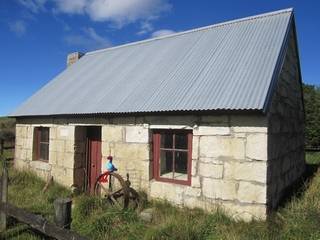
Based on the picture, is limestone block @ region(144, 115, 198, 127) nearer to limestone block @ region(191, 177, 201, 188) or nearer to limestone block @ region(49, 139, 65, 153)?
limestone block @ region(191, 177, 201, 188)

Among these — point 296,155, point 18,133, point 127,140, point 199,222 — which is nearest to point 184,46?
point 127,140

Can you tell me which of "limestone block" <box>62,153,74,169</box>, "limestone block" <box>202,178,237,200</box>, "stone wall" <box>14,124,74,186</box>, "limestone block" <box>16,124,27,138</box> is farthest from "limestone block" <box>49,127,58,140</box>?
"limestone block" <box>202,178,237,200</box>

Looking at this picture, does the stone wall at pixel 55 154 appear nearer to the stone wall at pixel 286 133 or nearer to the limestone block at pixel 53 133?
the limestone block at pixel 53 133

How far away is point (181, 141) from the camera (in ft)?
23.3

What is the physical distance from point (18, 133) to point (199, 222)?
837cm

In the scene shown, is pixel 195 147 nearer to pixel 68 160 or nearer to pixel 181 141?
pixel 181 141

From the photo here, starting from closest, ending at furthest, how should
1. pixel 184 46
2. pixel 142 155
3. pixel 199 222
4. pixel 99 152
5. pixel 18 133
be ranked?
pixel 199 222, pixel 142 155, pixel 99 152, pixel 184 46, pixel 18 133

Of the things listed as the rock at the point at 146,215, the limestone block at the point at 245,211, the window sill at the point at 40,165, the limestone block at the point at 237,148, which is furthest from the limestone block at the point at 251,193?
the window sill at the point at 40,165

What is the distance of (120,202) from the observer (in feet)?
22.8

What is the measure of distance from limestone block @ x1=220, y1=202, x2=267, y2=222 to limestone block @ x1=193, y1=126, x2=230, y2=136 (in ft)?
4.40

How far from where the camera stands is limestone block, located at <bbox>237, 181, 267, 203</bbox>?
5.77m

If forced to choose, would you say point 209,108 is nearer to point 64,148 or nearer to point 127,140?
point 127,140

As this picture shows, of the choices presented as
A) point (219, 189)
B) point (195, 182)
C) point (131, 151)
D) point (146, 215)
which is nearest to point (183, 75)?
point (131, 151)

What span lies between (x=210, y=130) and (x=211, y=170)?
780mm
